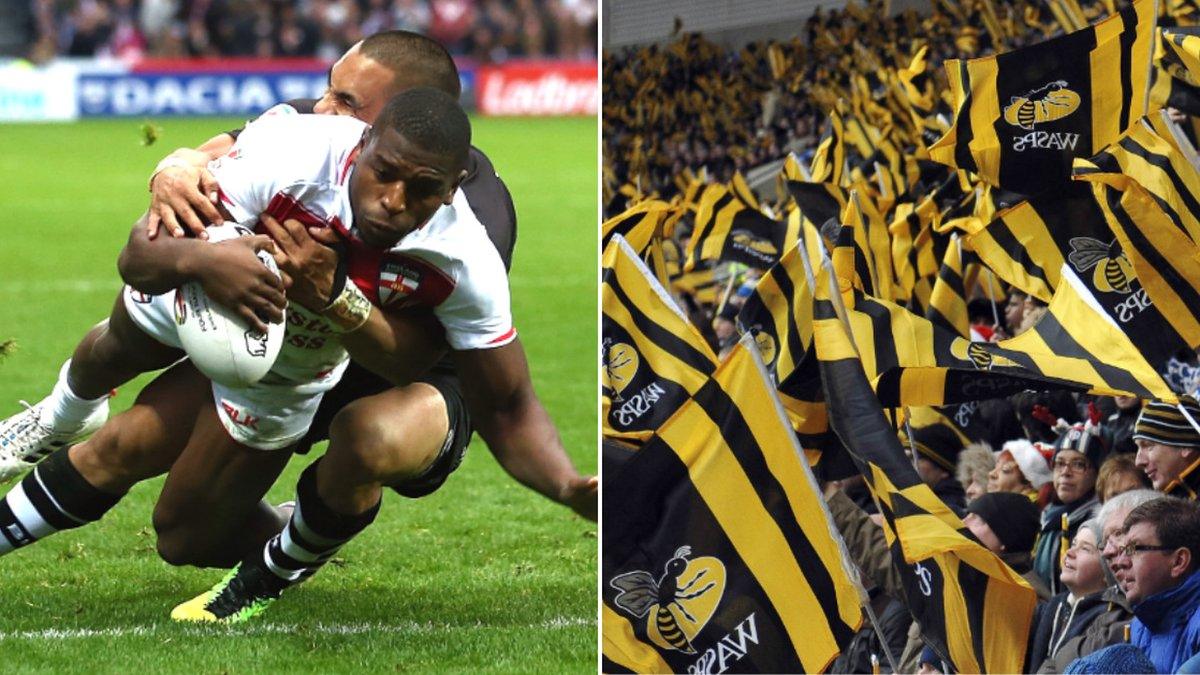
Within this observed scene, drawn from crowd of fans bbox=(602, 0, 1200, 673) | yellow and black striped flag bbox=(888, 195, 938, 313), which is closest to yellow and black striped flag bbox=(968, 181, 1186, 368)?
crowd of fans bbox=(602, 0, 1200, 673)

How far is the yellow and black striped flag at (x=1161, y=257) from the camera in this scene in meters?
5.45

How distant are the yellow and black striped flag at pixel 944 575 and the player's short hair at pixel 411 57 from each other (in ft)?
4.69

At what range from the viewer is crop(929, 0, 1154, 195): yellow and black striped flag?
666cm

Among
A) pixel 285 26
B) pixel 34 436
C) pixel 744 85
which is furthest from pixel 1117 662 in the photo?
pixel 285 26

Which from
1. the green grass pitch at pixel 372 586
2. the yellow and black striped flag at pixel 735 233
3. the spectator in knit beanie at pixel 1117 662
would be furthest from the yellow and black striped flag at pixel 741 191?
the spectator in knit beanie at pixel 1117 662

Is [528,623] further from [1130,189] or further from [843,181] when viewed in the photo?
[843,181]

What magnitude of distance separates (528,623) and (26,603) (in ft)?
4.80

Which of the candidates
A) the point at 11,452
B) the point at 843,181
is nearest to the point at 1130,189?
the point at 11,452

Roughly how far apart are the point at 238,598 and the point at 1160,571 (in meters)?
2.56

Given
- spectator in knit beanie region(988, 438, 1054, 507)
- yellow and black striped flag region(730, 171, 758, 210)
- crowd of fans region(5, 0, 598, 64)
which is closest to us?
spectator in knit beanie region(988, 438, 1054, 507)

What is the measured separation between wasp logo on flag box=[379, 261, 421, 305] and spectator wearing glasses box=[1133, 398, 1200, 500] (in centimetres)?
223

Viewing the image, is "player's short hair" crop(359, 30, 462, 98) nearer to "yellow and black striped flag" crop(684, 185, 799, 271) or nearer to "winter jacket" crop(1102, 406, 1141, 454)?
"winter jacket" crop(1102, 406, 1141, 454)

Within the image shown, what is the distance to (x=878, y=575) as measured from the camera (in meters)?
5.09

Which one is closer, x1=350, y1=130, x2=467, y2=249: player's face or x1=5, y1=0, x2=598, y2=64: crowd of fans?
x1=350, y1=130, x2=467, y2=249: player's face
